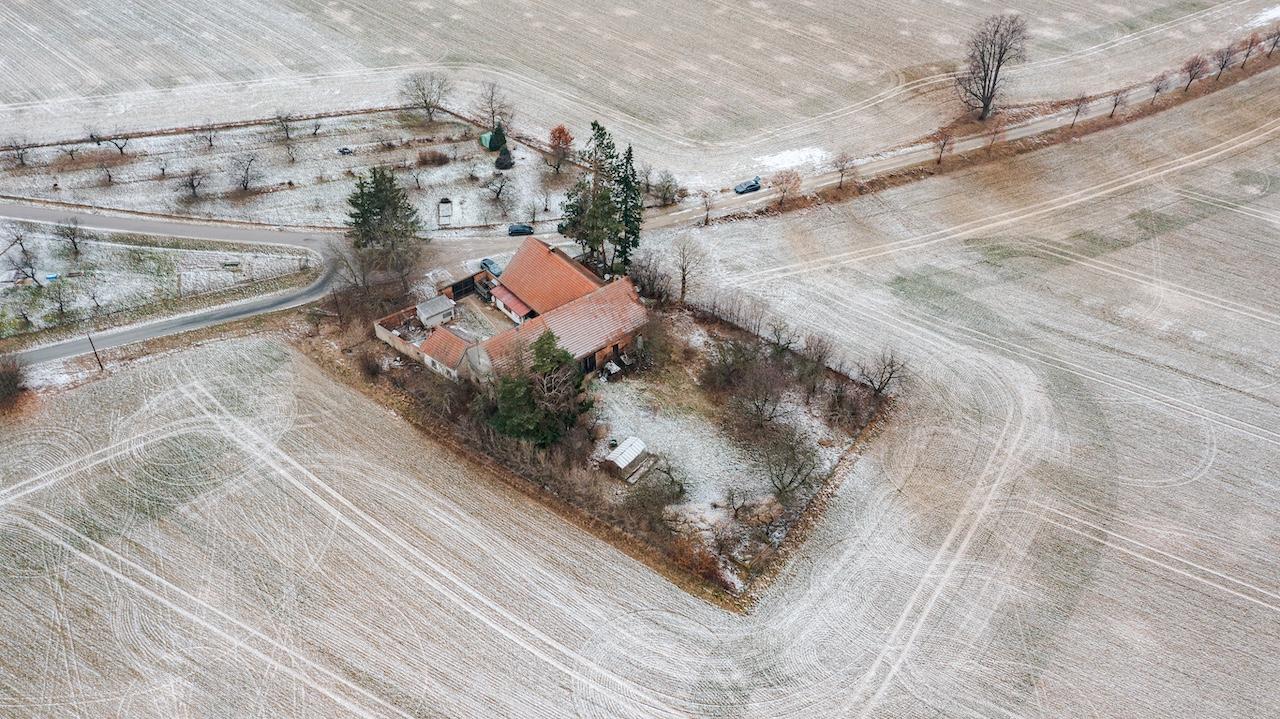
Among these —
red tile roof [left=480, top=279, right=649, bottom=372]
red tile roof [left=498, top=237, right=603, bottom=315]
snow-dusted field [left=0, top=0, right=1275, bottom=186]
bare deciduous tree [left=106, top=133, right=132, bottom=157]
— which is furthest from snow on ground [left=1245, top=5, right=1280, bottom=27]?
bare deciduous tree [left=106, top=133, right=132, bottom=157]

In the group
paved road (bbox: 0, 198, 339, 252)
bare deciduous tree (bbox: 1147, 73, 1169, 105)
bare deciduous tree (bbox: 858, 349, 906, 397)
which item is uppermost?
bare deciduous tree (bbox: 1147, 73, 1169, 105)

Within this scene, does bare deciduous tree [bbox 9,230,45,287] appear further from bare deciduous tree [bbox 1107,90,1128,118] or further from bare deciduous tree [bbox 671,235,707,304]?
bare deciduous tree [bbox 1107,90,1128,118]

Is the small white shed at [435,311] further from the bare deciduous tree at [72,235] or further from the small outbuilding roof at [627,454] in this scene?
the bare deciduous tree at [72,235]

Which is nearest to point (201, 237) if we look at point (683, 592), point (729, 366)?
point (729, 366)

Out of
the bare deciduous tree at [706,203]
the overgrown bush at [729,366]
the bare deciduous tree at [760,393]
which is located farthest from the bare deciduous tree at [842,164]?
the bare deciduous tree at [760,393]

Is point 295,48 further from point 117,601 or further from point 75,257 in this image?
point 117,601

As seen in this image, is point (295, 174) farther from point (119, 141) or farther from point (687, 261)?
point (687, 261)
